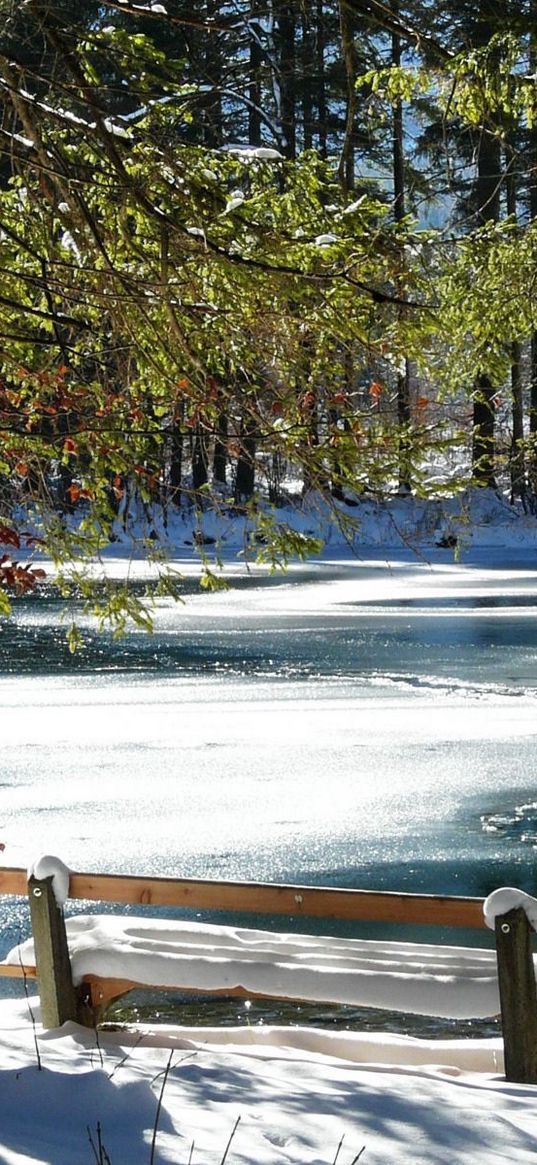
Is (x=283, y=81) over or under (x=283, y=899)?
over

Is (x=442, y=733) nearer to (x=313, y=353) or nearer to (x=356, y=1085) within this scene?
(x=313, y=353)

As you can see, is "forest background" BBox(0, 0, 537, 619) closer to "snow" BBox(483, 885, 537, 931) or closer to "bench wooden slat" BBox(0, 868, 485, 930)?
"bench wooden slat" BBox(0, 868, 485, 930)

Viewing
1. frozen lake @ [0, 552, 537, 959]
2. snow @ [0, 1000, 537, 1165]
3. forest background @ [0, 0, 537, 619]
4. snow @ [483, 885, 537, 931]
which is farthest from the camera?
frozen lake @ [0, 552, 537, 959]

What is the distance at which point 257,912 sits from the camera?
5.49m

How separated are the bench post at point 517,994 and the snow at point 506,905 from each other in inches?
0.6

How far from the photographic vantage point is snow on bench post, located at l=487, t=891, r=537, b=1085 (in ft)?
15.8

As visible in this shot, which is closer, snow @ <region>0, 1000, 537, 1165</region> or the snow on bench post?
snow @ <region>0, 1000, 537, 1165</region>

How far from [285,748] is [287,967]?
25.6 feet

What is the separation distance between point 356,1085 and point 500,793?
688 cm

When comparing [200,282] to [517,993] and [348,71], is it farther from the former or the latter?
[517,993]

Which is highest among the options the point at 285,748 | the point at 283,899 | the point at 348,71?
the point at 348,71

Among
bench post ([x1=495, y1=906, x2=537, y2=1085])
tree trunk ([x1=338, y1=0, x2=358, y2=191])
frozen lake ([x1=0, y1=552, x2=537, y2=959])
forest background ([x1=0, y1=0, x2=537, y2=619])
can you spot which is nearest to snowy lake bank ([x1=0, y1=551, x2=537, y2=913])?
frozen lake ([x1=0, y1=552, x2=537, y2=959])

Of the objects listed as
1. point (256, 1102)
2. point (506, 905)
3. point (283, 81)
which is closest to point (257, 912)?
point (256, 1102)

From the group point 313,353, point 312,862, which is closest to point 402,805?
point 312,862
